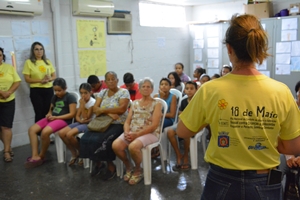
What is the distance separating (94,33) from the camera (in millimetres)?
5145

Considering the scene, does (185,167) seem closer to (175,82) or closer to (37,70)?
(175,82)

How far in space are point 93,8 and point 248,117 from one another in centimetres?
426

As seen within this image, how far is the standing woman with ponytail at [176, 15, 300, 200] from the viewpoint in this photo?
1.11 meters

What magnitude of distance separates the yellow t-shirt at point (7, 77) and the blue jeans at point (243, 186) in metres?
3.36

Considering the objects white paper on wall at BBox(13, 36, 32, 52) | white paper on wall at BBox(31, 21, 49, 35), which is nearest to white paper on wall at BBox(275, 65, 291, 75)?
white paper on wall at BBox(31, 21, 49, 35)

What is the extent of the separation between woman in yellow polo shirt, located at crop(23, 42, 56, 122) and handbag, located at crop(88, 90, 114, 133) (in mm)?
1350

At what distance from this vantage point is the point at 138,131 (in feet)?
10.3

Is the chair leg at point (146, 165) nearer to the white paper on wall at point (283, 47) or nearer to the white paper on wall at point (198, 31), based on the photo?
the white paper on wall at point (283, 47)

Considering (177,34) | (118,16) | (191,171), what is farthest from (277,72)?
(191,171)

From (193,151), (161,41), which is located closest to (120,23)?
(161,41)

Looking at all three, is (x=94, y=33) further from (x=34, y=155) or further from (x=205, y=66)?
(x=205, y=66)

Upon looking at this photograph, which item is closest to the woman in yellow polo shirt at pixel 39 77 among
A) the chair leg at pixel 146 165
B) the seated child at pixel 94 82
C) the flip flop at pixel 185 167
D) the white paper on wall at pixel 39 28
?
the white paper on wall at pixel 39 28

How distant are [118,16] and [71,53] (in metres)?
1.16

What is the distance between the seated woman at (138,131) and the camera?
9.88ft
